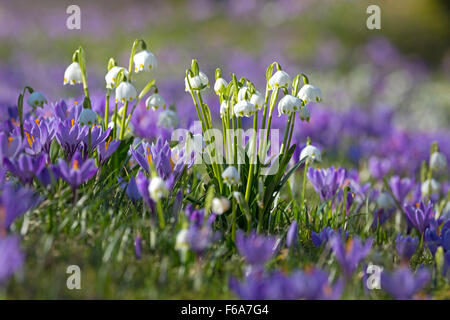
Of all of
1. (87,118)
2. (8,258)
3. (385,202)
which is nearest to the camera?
(8,258)

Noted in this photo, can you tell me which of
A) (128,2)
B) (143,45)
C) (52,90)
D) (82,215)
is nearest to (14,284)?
(82,215)

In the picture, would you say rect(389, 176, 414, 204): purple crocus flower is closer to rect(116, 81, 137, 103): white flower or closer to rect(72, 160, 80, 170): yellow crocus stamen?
rect(116, 81, 137, 103): white flower

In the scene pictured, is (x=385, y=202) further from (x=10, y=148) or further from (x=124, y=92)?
(x=10, y=148)

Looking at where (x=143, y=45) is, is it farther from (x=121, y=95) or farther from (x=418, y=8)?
(x=418, y=8)

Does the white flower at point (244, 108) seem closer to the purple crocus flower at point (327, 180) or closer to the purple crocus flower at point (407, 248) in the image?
the purple crocus flower at point (327, 180)

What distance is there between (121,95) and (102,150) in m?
0.31

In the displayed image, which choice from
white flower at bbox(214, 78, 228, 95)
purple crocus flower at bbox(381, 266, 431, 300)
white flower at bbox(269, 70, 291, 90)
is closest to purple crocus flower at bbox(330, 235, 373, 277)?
purple crocus flower at bbox(381, 266, 431, 300)

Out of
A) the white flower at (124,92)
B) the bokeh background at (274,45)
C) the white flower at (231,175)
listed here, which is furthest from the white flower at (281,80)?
the bokeh background at (274,45)

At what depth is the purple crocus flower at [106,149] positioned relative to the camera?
287 cm

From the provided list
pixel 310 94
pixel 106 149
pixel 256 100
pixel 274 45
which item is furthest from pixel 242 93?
pixel 274 45

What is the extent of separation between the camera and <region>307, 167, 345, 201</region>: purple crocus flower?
3.44 metres

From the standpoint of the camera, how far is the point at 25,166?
8.11 ft

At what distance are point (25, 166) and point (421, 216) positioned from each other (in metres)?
2.24

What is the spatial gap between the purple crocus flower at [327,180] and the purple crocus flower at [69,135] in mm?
1411
